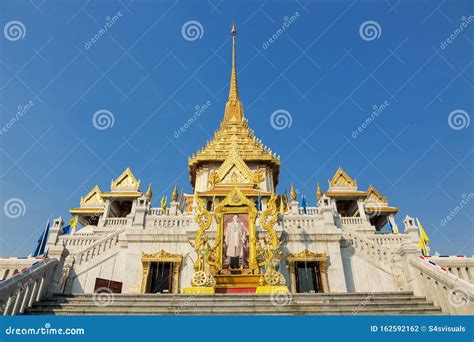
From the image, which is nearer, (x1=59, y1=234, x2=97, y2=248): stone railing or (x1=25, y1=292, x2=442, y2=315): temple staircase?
(x1=25, y1=292, x2=442, y2=315): temple staircase

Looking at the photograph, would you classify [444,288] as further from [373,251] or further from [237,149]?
[237,149]

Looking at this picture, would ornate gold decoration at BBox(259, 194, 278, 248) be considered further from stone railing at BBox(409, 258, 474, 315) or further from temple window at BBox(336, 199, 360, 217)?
temple window at BBox(336, 199, 360, 217)

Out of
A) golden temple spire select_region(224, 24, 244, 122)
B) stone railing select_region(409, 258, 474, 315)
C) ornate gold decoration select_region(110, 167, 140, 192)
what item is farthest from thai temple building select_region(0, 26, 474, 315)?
golden temple spire select_region(224, 24, 244, 122)

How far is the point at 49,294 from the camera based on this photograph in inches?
407

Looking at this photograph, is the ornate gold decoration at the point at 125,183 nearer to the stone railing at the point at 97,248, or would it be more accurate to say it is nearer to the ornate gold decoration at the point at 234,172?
the ornate gold decoration at the point at 234,172

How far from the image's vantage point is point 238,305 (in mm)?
9117

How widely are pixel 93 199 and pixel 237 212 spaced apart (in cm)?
1929

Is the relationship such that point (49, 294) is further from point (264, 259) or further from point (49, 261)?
point (264, 259)

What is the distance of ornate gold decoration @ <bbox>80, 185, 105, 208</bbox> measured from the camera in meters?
28.5

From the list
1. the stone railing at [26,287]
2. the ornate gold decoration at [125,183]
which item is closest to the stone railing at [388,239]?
the stone railing at [26,287]

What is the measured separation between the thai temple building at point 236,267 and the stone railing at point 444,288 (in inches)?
1.1

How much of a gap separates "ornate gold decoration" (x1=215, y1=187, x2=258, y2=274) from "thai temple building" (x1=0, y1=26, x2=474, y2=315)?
0.04 meters

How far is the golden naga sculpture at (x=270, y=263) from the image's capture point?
1194 cm

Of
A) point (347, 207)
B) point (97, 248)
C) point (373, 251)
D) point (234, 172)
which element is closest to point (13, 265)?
point (97, 248)
